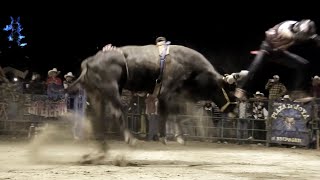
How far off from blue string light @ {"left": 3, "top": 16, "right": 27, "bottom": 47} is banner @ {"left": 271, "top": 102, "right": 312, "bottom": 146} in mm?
19184

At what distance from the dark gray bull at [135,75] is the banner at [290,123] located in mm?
5154

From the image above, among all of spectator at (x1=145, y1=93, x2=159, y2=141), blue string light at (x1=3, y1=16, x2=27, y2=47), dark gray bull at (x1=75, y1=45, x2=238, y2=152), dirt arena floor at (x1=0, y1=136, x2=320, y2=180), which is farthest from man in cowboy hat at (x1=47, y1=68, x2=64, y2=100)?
blue string light at (x1=3, y1=16, x2=27, y2=47)

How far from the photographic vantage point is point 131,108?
14664mm

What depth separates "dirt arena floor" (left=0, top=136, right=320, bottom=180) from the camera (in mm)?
7117

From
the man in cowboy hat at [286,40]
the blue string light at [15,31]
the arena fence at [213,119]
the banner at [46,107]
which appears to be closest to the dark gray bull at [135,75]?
the man in cowboy hat at [286,40]

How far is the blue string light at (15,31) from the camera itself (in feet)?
95.3

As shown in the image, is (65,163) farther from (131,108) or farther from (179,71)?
(131,108)

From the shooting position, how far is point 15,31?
1142 inches

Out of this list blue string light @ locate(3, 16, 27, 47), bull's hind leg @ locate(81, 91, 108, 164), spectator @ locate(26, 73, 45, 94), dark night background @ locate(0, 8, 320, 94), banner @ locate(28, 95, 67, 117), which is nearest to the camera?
bull's hind leg @ locate(81, 91, 108, 164)

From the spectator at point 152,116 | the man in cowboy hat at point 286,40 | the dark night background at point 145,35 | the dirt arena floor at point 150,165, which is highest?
the dark night background at point 145,35

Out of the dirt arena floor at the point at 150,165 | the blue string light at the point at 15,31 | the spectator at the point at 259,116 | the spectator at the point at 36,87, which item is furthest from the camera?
the blue string light at the point at 15,31

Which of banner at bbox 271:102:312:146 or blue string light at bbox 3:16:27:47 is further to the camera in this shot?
blue string light at bbox 3:16:27:47

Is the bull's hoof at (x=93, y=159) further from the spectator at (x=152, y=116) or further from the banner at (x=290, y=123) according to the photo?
the banner at (x=290, y=123)

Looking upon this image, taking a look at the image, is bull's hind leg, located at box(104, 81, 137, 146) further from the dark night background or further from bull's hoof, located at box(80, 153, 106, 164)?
the dark night background
